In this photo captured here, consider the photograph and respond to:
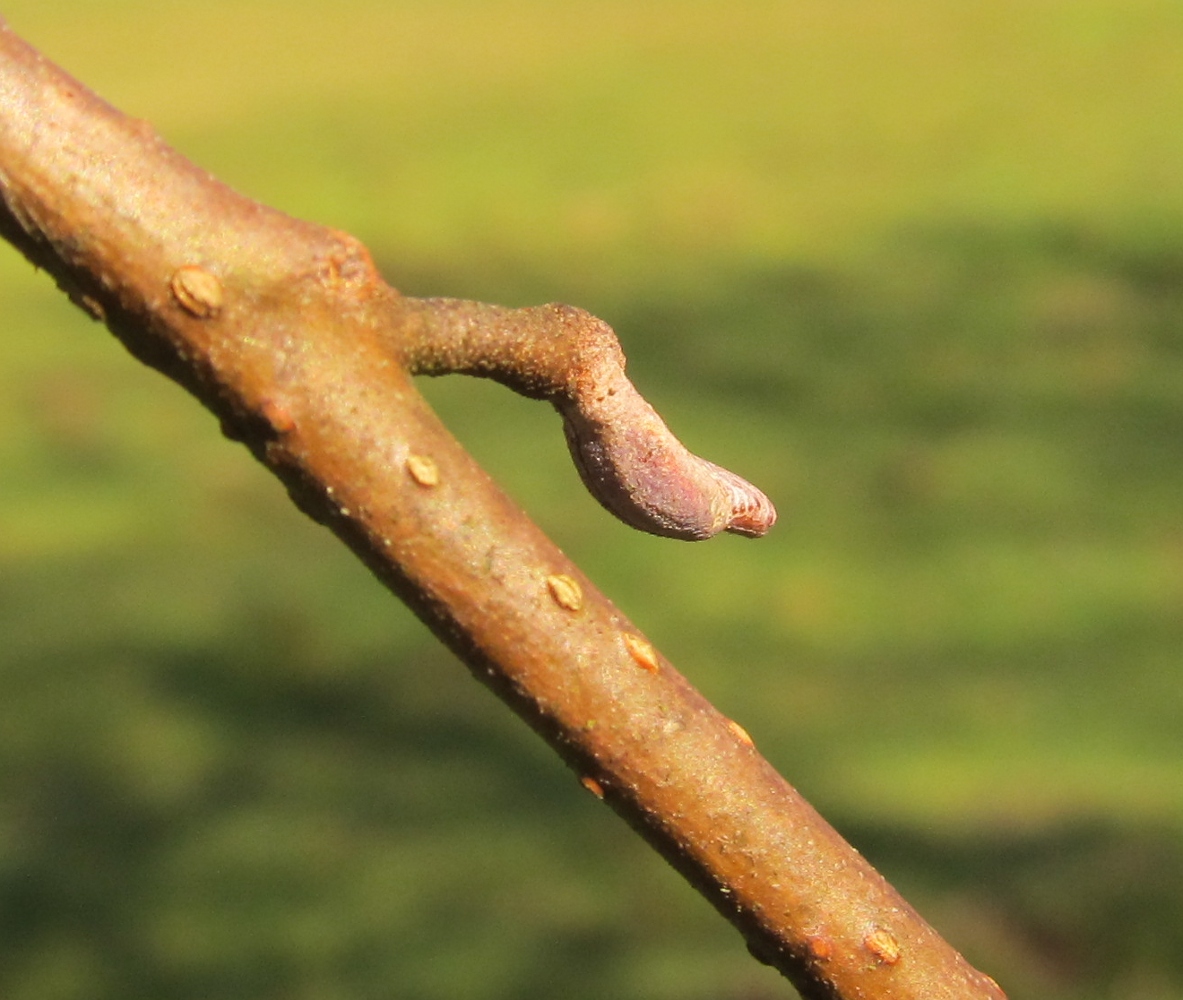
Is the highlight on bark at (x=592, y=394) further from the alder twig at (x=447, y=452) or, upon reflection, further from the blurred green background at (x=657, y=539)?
the blurred green background at (x=657, y=539)

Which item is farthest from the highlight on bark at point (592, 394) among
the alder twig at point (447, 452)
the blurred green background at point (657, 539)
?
the blurred green background at point (657, 539)

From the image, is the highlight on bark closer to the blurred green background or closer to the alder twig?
the alder twig

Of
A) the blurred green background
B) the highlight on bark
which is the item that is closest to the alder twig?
the highlight on bark

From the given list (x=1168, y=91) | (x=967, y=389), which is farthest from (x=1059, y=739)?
(x=1168, y=91)

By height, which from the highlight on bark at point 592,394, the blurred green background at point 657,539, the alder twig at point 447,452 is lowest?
the alder twig at point 447,452

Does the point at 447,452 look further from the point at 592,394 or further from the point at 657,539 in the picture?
the point at 657,539

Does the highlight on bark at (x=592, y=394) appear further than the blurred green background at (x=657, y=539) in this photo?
No
